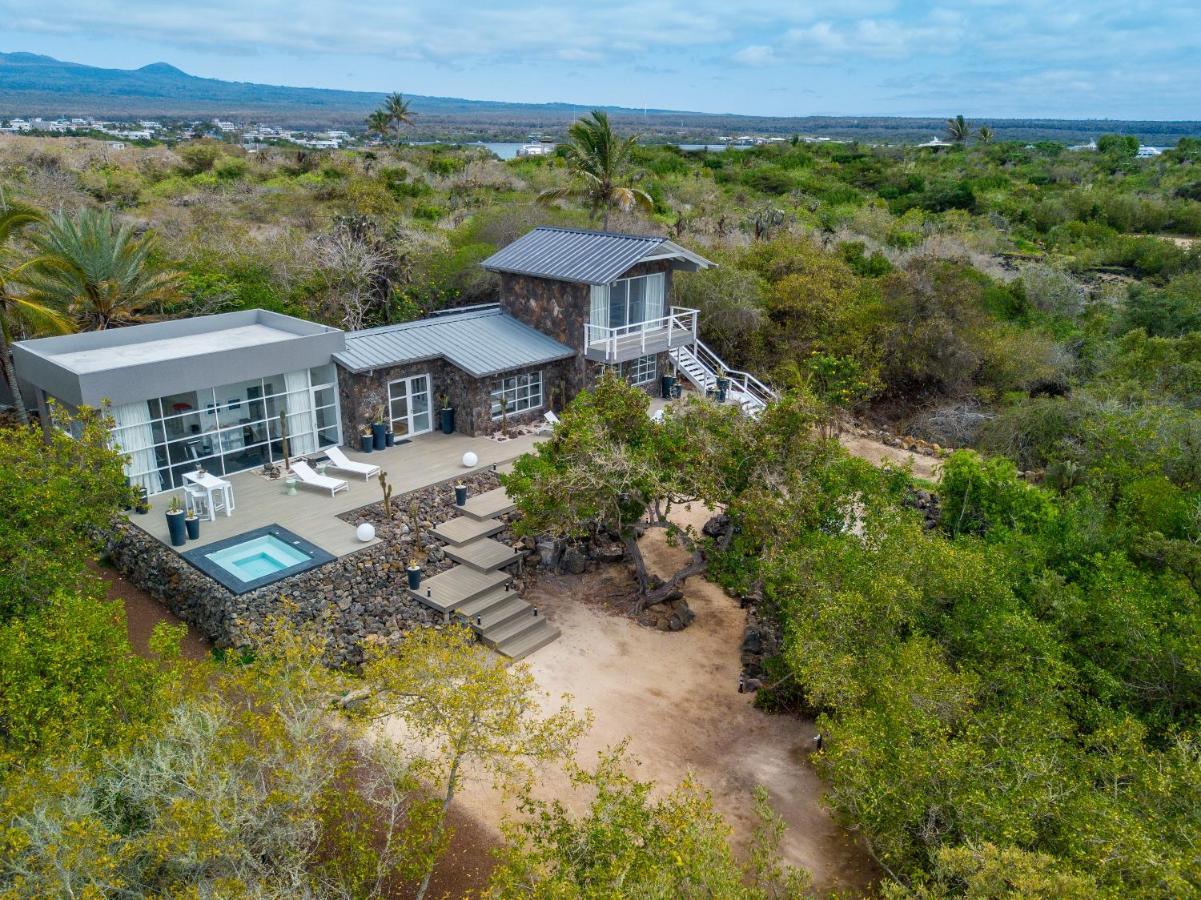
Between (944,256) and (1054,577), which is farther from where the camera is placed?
(944,256)

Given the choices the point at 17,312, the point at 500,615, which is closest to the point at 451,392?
the point at 500,615

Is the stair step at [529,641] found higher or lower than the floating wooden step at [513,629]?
lower

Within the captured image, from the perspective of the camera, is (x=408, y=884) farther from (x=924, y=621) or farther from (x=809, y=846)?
(x=924, y=621)

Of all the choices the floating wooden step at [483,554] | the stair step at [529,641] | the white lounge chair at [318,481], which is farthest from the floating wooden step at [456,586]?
the white lounge chair at [318,481]

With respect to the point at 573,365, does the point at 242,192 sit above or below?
above

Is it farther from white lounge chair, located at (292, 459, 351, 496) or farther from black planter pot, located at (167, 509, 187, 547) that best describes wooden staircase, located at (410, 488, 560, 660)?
black planter pot, located at (167, 509, 187, 547)

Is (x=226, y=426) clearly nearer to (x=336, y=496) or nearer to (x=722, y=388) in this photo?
(x=336, y=496)

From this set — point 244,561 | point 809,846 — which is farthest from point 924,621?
point 244,561

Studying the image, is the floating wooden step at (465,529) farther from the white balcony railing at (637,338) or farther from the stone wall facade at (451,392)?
the white balcony railing at (637,338)
